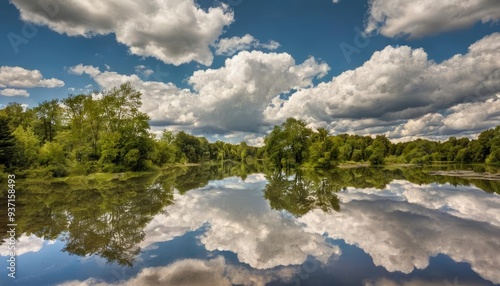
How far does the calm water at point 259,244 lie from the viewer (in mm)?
8305

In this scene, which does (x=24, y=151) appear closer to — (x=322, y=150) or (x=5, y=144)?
(x=5, y=144)

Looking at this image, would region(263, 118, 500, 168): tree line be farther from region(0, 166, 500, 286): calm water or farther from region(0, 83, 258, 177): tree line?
region(0, 166, 500, 286): calm water

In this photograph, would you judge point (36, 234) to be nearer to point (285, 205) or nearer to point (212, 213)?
point (212, 213)

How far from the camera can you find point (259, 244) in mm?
10984

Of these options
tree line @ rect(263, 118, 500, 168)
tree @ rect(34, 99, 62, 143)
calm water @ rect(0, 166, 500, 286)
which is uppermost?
tree @ rect(34, 99, 62, 143)

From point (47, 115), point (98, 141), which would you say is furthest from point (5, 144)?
point (47, 115)

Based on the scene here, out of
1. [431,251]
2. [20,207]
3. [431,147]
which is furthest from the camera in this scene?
[431,147]

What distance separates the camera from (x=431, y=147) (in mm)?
144750

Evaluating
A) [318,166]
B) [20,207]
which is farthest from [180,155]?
[20,207]

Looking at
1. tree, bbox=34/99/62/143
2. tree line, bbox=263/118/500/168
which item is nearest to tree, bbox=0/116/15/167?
tree, bbox=34/99/62/143

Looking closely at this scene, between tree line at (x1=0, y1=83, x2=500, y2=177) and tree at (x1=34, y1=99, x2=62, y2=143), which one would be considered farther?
tree at (x1=34, y1=99, x2=62, y2=143)

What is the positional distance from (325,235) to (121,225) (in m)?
9.79

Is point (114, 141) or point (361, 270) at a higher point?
point (114, 141)

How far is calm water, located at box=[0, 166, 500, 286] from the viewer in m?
8.30
